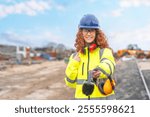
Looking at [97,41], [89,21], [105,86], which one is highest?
[89,21]

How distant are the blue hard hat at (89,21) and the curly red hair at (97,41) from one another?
0.07 metres

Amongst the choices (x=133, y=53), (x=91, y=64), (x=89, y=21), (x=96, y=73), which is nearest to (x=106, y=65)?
(x=96, y=73)

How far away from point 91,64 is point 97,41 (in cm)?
23

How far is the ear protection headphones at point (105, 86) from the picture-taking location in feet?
12.5

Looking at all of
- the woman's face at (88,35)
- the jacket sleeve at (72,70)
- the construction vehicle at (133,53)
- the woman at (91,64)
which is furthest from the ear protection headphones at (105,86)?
the construction vehicle at (133,53)

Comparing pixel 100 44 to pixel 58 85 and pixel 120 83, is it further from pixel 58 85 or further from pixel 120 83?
pixel 58 85

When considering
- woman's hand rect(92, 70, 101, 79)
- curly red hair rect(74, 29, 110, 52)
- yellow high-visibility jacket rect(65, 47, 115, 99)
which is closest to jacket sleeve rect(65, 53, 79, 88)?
yellow high-visibility jacket rect(65, 47, 115, 99)

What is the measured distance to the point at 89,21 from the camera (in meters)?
4.03

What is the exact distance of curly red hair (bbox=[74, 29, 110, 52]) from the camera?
4.04m

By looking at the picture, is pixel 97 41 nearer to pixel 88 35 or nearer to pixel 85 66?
pixel 88 35

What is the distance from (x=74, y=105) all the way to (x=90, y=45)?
0.55 metres

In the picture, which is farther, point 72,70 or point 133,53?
point 133,53

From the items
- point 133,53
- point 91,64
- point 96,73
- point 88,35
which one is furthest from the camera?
point 133,53

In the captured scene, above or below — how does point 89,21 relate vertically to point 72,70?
above
